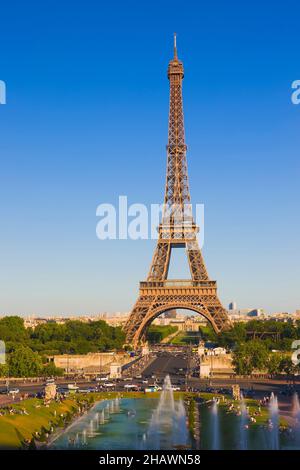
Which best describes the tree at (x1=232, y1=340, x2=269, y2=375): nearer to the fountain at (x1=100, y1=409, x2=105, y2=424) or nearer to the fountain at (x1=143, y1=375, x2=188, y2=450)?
the fountain at (x1=143, y1=375, x2=188, y2=450)

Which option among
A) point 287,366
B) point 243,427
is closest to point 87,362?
point 287,366

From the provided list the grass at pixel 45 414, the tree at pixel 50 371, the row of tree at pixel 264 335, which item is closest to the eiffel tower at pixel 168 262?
the row of tree at pixel 264 335

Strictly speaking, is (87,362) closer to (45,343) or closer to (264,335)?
(45,343)

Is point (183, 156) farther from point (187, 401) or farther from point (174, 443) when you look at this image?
point (174, 443)

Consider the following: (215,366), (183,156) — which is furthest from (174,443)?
(183,156)

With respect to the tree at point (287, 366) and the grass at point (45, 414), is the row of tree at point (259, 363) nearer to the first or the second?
the tree at point (287, 366)

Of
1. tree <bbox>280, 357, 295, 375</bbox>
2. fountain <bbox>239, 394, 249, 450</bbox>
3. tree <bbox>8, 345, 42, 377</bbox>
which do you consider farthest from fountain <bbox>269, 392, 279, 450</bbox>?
tree <bbox>8, 345, 42, 377</bbox>
